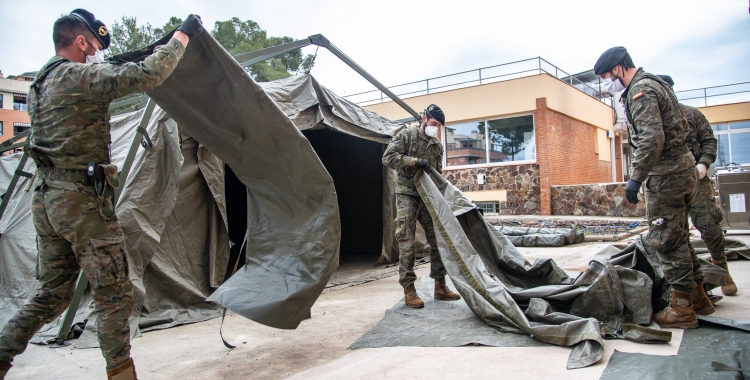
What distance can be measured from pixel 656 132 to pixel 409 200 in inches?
72.2

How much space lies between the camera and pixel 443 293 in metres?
3.76

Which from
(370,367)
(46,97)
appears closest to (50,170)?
(46,97)

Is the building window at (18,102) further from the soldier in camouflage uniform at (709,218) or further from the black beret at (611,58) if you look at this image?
the soldier in camouflage uniform at (709,218)

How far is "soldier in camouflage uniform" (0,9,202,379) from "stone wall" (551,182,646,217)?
435 inches

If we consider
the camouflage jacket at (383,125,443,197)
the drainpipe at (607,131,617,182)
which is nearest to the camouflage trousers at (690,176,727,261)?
the camouflage jacket at (383,125,443,197)

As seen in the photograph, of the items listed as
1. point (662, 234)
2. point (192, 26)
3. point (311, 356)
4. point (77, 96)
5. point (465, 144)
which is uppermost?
point (465, 144)

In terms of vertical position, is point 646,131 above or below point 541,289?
above

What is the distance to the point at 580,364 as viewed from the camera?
82.9 inches

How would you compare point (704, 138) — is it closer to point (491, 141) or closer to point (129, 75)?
point (129, 75)

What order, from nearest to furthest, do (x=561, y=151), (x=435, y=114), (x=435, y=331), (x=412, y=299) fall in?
(x=435, y=331)
(x=412, y=299)
(x=435, y=114)
(x=561, y=151)

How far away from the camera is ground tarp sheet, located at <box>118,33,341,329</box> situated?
2.28 metres

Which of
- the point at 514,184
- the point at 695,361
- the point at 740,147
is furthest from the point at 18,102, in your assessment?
the point at 695,361

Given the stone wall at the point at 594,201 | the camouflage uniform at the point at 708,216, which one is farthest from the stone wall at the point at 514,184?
the camouflage uniform at the point at 708,216

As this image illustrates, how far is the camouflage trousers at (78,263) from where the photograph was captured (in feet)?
6.31
